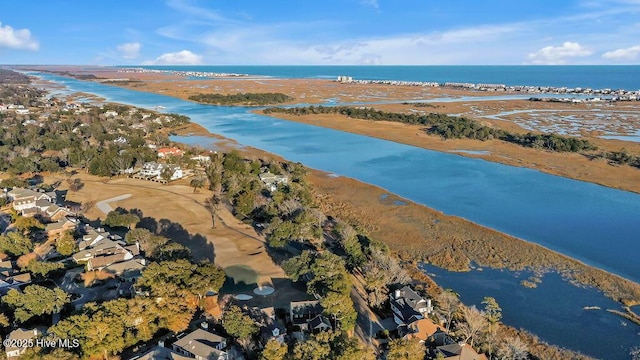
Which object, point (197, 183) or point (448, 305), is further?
point (197, 183)

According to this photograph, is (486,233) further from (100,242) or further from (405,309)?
(100,242)

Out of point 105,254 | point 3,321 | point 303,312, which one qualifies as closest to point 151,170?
point 105,254

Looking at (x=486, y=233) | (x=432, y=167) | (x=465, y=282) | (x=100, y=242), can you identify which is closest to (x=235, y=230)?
(x=100, y=242)

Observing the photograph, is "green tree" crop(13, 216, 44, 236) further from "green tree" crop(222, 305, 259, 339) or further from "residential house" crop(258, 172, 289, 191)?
Result: "green tree" crop(222, 305, 259, 339)

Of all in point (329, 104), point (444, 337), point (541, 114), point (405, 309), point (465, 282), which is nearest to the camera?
point (444, 337)

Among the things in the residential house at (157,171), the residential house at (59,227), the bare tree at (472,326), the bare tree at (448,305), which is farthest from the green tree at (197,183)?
the bare tree at (472,326)

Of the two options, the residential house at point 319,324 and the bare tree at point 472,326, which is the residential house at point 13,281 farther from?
the bare tree at point 472,326

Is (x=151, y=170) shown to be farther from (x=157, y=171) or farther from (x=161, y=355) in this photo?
(x=161, y=355)
